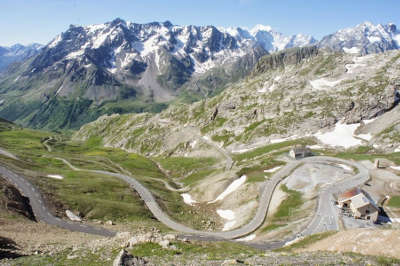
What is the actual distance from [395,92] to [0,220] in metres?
195

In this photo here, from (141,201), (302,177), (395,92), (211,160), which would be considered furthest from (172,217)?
(395,92)

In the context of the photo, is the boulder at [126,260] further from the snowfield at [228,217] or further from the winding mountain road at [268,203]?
the snowfield at [228,217]

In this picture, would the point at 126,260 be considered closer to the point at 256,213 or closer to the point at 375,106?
the point at 256,213

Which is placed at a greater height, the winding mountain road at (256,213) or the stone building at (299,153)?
the stone building at (299,153)

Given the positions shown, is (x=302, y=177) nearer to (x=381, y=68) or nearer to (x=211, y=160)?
(x=211, y=160)

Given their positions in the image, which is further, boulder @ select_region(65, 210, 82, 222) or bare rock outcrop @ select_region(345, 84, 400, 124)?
bare rock outcrop @ select_region(345, 84, 400, 124)

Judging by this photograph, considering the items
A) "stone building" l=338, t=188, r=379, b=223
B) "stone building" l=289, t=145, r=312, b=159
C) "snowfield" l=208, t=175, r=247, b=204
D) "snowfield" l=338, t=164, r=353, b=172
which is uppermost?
"stone building" l=289, t=145, r=312, b=159

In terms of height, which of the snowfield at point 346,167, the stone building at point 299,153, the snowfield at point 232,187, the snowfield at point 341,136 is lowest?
the snowfield at point 232,187

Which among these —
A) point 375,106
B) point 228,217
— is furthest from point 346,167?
point 375,106

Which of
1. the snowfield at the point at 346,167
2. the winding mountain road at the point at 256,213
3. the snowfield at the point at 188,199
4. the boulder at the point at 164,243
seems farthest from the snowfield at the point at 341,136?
the boulder at the point at 164,243

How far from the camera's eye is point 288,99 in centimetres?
19538

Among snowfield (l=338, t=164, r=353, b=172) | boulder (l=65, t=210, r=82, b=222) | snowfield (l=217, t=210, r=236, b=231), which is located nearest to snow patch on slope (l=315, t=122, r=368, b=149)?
snowfield (l=338, t=164, r=353, b=172)

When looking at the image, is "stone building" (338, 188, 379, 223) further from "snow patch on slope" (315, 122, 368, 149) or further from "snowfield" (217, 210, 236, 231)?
"snow patch on slope" (315, 122, 368, 149)

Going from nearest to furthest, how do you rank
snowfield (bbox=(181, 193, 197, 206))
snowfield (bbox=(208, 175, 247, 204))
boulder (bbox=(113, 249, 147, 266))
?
boulder (bbox=(113, 249, 147, 266)) → snowfield (bbox=(208, 175, 247, 204)) → snowfield (bbox=(181, 193, 197, 206))
